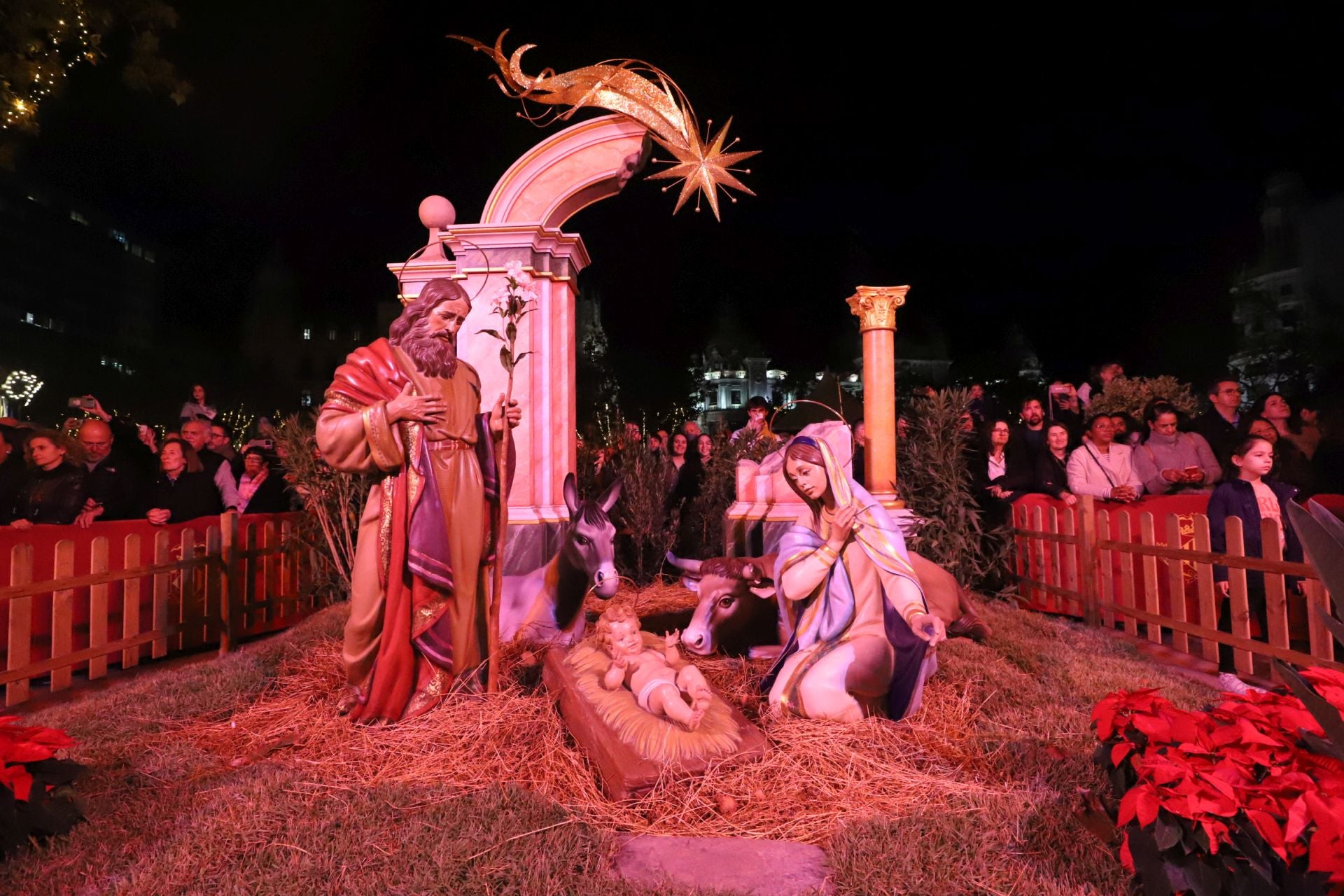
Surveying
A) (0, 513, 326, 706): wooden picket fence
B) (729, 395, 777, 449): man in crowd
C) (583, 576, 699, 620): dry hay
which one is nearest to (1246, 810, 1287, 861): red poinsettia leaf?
(583, 576, 699, 620): dry hay

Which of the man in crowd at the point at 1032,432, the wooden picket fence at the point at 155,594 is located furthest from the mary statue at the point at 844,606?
the wooden picket fence at the point at 155,594

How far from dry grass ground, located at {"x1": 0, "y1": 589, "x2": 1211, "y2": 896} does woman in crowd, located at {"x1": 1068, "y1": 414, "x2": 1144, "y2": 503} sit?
2400 mm

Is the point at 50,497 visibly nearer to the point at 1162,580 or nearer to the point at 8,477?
the point at 8,477

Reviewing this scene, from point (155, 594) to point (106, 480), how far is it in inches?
42.3

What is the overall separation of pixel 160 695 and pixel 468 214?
8989 millimetres

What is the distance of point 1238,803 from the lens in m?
1.83

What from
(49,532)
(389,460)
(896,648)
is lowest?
(896,648)

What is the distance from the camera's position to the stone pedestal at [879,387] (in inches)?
275

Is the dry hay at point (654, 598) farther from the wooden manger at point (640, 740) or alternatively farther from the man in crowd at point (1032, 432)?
the man in crowd at point (1032, 432)

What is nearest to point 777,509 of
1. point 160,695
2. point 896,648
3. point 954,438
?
point 896,648

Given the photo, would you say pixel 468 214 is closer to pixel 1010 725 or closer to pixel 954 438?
pixel 954 438

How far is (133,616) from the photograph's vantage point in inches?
210

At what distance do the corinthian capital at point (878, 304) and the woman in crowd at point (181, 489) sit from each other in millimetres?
5989

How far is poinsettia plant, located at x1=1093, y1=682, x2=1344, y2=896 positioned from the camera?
1.74 metres
